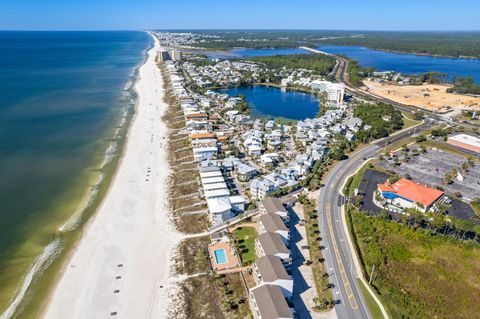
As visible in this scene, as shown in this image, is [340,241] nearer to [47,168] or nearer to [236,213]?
[236,213]

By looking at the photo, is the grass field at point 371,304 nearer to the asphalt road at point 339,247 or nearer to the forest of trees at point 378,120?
Answer: the asphalt road at point 339,247

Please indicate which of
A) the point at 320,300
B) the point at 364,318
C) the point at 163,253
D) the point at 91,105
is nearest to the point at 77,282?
the point at 163,253

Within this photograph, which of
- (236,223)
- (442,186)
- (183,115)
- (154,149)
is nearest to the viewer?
(236,223)

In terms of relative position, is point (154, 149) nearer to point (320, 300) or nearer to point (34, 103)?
point (320, 300)

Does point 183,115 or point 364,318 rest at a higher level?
point 183,115

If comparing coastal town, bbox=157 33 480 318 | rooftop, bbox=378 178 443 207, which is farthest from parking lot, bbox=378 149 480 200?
rooftop, bbox=378 178 443 207
